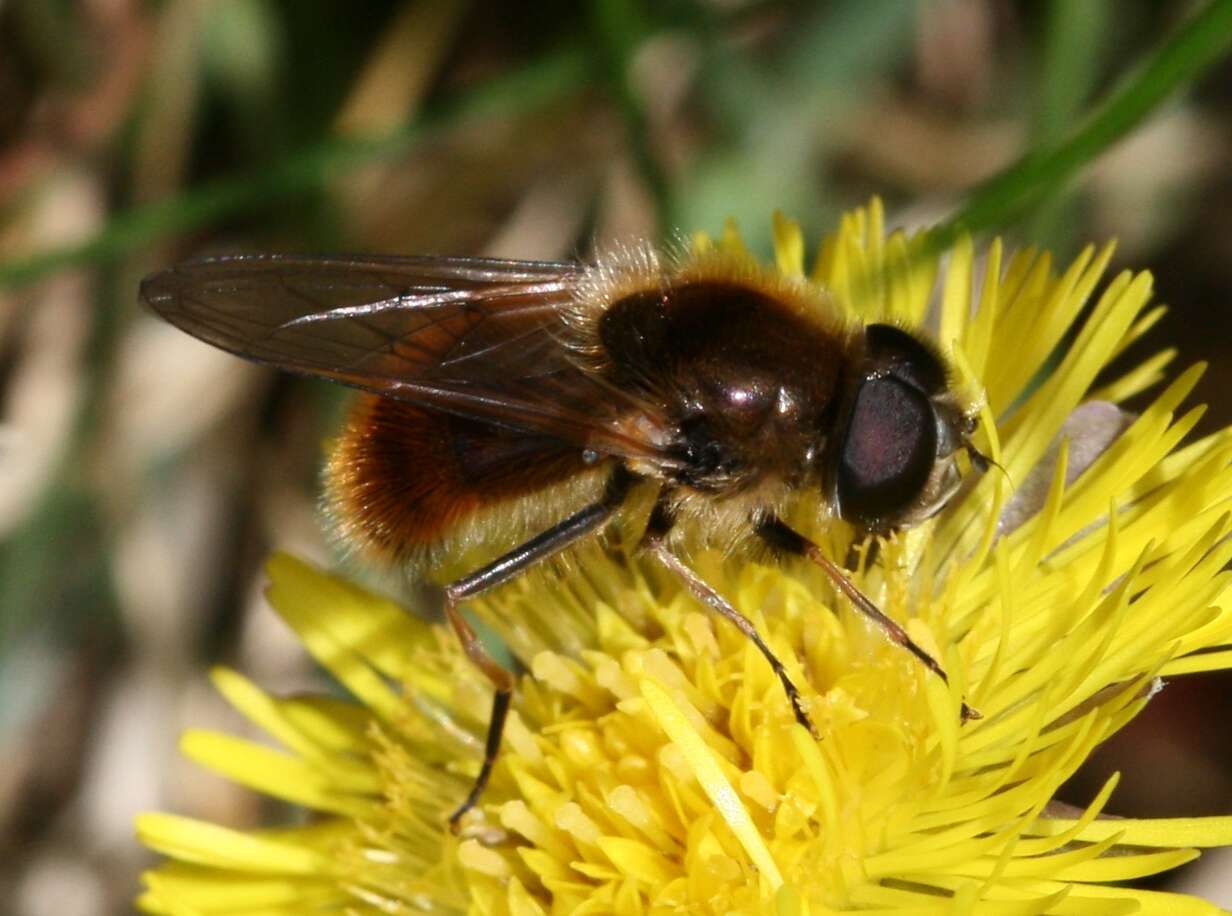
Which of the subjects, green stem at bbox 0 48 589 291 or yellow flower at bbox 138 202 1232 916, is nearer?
yellow flower at bbox 138 202 1232 916

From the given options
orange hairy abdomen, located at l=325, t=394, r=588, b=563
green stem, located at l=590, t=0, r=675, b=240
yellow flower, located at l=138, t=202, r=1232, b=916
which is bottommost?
yellow flower, located at l=138, t=202, r=1232, b=916

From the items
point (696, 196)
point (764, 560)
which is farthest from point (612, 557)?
point (696, 196)

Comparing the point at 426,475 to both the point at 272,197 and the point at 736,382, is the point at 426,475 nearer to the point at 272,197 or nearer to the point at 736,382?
the point at 736,382

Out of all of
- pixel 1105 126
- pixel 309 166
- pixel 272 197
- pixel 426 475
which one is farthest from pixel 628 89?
pixel 426 475

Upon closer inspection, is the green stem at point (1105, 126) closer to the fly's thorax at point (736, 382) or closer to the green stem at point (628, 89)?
the fly's thorax at point (736, 382)

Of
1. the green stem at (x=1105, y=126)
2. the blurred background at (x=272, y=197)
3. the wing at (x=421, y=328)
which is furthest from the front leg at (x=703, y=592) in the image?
the blurred background at (x=272, y=197)

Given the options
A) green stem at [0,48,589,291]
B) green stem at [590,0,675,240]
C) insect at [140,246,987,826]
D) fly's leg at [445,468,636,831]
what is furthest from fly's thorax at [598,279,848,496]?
green stem at [0,48,589,291]

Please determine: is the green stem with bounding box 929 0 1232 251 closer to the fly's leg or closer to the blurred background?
the fly's leg
